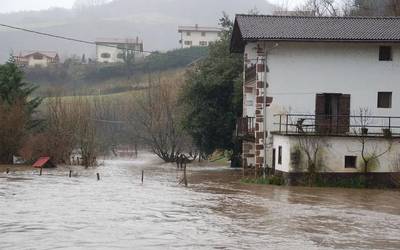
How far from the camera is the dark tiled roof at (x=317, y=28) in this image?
108 ft

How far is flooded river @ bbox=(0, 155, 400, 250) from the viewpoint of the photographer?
14.9 meters

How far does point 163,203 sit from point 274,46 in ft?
47.7

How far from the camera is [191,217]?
61.8 ft

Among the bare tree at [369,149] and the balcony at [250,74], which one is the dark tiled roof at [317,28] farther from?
the bare tree at [369,149]

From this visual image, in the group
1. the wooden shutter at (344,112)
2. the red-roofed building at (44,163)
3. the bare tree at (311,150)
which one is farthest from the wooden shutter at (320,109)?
the red-roofed building at (44,163)

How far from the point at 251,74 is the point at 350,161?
9.54 m

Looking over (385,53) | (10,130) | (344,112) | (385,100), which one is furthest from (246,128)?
(10,130)

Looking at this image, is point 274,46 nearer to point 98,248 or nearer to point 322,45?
point 322,45

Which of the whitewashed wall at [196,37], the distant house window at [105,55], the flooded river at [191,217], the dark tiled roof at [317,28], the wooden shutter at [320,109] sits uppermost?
the whitewashed wall at [196,37]

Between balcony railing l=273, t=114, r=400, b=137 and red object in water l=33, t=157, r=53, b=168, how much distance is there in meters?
15.8

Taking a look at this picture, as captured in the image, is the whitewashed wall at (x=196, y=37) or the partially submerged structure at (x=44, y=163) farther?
the whitewashed wall at (x=196, y=37)

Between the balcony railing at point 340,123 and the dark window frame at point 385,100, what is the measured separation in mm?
769

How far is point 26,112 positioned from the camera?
48.0 m

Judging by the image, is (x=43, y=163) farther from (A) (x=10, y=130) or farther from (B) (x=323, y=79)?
(B) (x=323, y=79)
